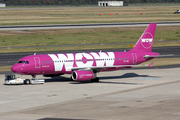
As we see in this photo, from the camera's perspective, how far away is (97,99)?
138 feet

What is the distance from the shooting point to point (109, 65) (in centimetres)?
5722

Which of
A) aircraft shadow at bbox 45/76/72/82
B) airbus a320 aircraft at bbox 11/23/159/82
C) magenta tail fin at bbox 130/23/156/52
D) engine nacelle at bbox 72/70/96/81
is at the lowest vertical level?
aircraft shadow at bbox 45/76/72/82

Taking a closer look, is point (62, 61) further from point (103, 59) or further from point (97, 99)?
point (97, 99)

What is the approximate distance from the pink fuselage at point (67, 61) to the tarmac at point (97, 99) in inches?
93.0

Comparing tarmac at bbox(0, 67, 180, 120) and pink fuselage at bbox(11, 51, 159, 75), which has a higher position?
pink fuselage at bbox(11, 51, 159, 75)

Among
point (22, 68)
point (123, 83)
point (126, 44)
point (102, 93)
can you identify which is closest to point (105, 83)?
point (123, 83)

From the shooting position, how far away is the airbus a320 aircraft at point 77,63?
52531 millimetres

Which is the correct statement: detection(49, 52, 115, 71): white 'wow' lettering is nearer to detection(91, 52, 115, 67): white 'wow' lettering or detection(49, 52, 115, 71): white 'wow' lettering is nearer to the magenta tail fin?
detection(91, 52, 115, 67): white 'wow' lettering

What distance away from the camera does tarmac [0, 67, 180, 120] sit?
3399 cm

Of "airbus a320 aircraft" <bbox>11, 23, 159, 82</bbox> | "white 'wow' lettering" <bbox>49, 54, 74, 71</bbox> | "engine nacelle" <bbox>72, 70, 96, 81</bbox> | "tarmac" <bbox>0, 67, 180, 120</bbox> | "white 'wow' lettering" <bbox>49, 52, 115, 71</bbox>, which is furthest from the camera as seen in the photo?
"white 'wow' lettering" <bbox>49, 52, 115, 71</bbox>

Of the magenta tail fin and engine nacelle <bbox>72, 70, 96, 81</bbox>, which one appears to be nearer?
engine nacelle <bbox>72, 70, 96, 81</bbox>

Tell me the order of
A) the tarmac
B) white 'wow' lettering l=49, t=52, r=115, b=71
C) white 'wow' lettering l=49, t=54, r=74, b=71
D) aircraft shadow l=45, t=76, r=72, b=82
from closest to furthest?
the tarmac, white 'wow' lettering l=49, t=54, r=74, b=71, white 'wow' lettering l=49, t=52, r=115, b=71, aircraft shadow l=45, t=76, r=72, b=82

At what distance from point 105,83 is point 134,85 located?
4938 mm

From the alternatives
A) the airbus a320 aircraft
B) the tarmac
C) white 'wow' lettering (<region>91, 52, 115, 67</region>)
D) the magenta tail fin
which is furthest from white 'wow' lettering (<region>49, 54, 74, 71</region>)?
the magenta tail fin
